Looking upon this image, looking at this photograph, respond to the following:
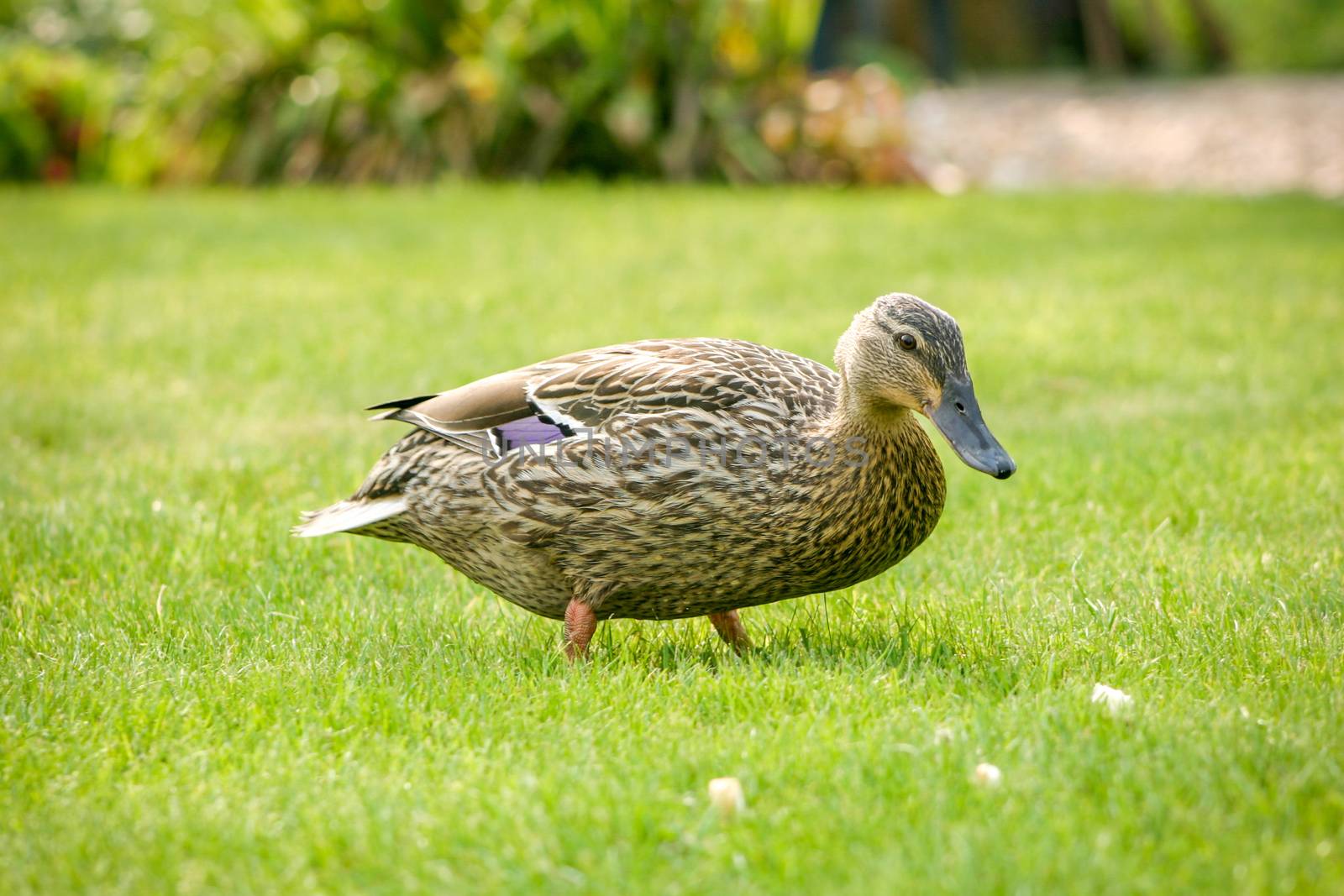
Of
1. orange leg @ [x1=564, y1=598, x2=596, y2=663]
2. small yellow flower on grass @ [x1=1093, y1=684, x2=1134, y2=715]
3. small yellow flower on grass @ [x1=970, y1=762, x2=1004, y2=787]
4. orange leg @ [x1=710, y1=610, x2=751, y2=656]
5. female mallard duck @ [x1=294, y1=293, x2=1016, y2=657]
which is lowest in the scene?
orange leg @ [x1=710, y1=610, x2=751, y2=656]

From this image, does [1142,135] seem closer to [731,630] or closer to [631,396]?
[731,630]

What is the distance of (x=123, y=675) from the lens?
3.54m

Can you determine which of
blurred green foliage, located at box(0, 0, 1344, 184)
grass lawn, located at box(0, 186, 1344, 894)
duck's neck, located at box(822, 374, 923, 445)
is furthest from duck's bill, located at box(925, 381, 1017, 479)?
blurred green foliage, located at box(0, 0, 1344, 184)

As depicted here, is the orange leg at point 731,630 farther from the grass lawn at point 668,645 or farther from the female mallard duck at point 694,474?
the female mallard duck at point 694,474

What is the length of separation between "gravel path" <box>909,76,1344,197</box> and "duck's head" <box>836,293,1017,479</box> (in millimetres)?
8622

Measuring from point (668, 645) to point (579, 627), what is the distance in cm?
39

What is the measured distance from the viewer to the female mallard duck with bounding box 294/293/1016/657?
3533 millimetres

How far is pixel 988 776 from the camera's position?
286 cm

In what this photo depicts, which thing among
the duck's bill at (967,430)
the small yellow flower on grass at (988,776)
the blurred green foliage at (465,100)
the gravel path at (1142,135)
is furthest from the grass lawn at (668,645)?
the gravel path at (1142,135)

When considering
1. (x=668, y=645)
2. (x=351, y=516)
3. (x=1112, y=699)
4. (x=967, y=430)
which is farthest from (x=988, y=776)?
(x=351, y=516)

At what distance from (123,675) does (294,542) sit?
117 centimetres

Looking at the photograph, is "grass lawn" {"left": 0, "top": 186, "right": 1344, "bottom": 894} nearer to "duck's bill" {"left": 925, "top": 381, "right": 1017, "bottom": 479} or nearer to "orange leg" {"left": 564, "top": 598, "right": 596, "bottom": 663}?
"orange leg" {"left": 564, "top": 598, "right": 596, "bottom": 663}

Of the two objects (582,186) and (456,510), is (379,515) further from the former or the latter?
(582,186)

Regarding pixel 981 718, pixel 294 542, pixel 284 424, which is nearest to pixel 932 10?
pixel 284 424
